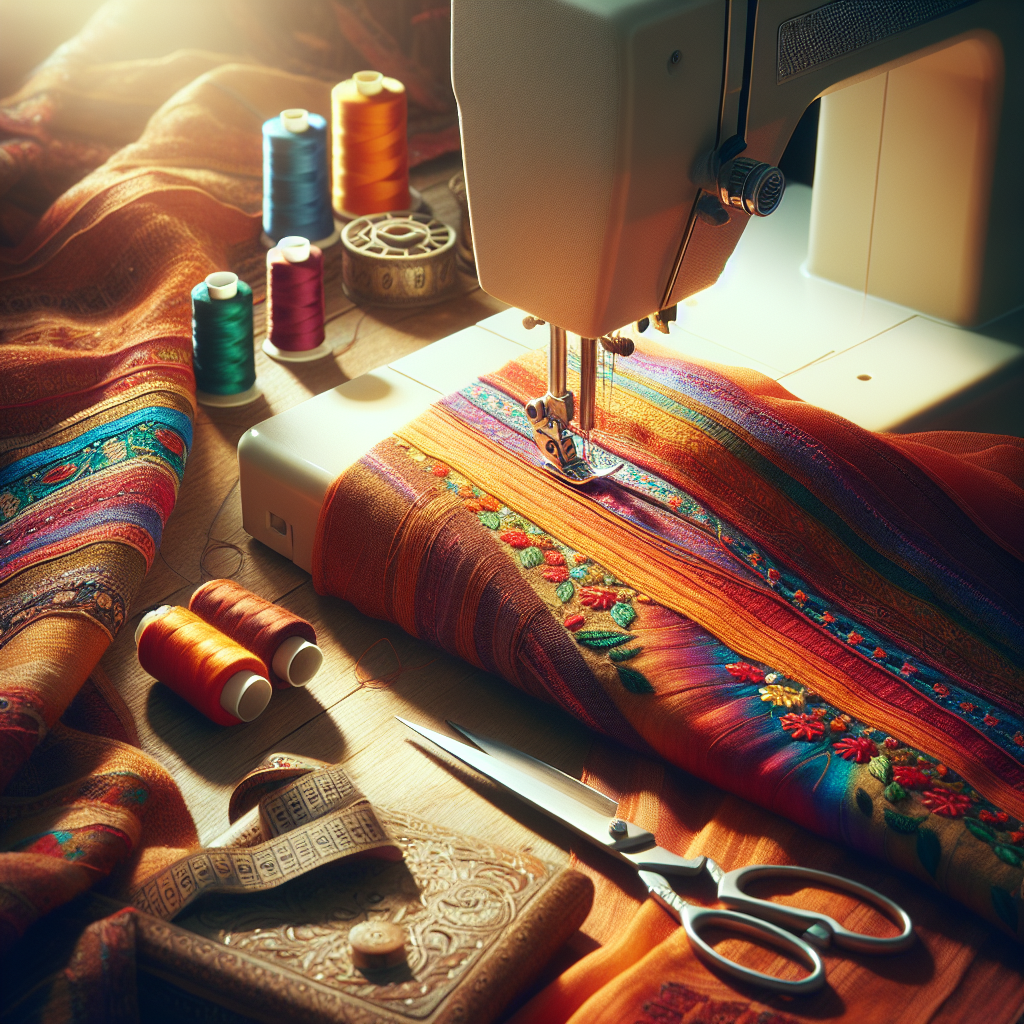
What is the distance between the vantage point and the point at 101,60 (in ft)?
8.08

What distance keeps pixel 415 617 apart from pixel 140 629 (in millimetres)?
276

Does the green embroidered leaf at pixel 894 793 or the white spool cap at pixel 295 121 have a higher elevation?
the white spool cap at pixel 295 121

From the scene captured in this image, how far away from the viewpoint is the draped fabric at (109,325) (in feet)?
3.28

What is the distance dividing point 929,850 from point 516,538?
0.48 m

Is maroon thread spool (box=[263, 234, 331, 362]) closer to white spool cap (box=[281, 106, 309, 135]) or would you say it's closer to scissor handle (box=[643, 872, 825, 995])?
white spool cap (box=[281, 106, 309, 135])

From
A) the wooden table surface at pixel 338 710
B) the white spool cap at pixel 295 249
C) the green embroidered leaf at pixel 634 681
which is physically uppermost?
the white spool cap at pixel 295 249

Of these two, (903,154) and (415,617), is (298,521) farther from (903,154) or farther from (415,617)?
(903,154)

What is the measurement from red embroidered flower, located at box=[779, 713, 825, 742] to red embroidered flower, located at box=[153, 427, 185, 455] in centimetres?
80

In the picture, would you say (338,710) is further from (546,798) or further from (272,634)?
(546,798)

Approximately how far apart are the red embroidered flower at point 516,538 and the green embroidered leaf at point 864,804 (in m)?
0.40

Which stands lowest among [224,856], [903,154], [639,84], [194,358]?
[194,358]

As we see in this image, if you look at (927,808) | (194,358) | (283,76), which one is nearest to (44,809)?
(927,808)

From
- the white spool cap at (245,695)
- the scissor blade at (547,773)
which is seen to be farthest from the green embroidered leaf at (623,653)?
the white spool cap at (245,695)

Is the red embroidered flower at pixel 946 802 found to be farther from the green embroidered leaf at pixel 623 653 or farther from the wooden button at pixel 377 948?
the wooden button at pixel 377 948
